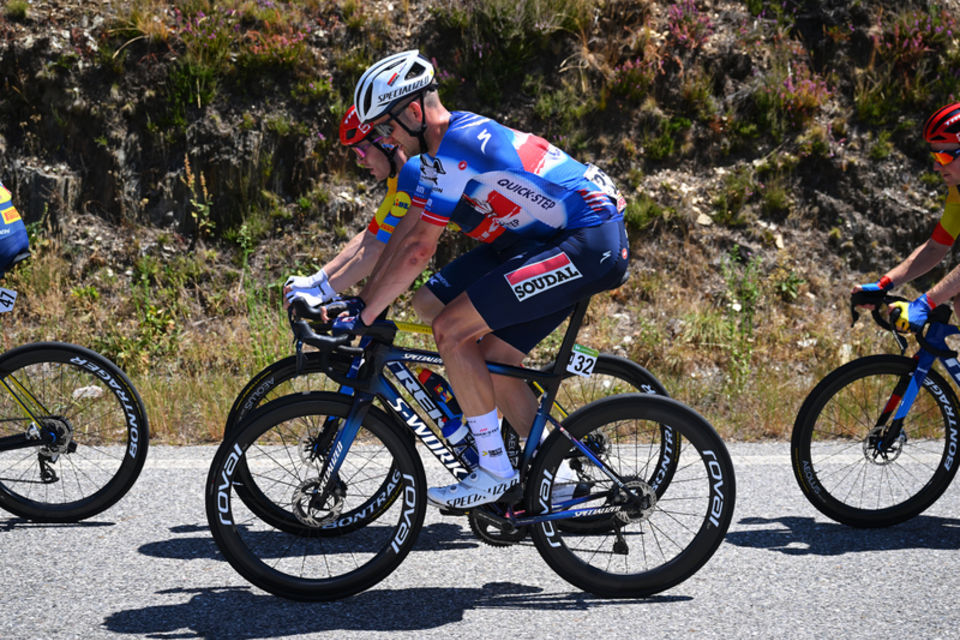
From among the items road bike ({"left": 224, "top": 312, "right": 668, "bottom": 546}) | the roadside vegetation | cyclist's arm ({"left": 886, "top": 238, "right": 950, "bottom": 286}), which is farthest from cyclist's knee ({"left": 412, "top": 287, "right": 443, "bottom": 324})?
the roadside vegetation

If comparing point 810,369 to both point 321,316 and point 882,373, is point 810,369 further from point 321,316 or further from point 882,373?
point 321,316

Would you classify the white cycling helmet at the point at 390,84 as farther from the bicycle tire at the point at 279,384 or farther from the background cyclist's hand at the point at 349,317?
the bicycle tire at the point at 279,384

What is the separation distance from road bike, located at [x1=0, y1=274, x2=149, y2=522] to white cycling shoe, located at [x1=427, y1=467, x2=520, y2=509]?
1.77 metres

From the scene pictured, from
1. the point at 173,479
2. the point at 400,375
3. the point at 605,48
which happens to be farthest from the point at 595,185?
the point at 605,48

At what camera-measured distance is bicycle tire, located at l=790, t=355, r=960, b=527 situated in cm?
470

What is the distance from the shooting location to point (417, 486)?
3801 millimetres

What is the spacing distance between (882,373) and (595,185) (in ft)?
6.12

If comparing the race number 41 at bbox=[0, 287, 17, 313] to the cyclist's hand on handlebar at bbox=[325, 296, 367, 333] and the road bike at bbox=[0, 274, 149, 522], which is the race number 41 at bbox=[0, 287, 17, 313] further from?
the cyclist's hand on handlebar at bbox=[325, 296, 367, 333]

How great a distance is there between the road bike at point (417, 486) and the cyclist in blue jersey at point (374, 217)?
53 centimetres

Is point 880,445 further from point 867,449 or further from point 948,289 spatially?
point 948,289

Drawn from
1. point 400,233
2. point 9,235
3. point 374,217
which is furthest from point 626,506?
point 9,235

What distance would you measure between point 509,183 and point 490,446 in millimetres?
1068

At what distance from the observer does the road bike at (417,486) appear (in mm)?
3771

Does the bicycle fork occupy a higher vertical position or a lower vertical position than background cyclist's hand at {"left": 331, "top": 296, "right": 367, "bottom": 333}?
lower
